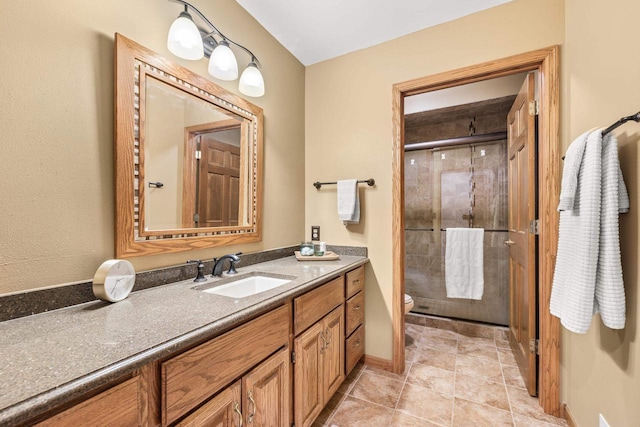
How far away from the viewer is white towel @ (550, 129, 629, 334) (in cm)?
96

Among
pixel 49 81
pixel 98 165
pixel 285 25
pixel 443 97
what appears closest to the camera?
pixel 49 81

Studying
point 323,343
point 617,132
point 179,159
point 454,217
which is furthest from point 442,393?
point 179,159

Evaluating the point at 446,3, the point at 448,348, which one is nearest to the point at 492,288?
the point at 448,348

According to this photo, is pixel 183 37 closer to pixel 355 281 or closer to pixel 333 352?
pixel 355 281

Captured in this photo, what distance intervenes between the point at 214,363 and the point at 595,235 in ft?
4.60

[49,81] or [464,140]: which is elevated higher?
[464,140]

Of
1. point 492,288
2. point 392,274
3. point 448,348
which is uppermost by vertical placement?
point 392,274

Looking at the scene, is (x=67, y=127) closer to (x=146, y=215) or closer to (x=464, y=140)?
(x=146, y=215)

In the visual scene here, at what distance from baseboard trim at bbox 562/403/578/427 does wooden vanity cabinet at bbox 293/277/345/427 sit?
1.24 meters

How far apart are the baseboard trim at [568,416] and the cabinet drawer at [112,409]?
2.03 m

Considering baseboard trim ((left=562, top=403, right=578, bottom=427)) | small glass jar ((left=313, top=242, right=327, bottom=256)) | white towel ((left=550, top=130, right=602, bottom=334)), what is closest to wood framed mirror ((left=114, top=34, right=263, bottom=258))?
small glass jar ((left=313, top=242, right=327, bottom=256))

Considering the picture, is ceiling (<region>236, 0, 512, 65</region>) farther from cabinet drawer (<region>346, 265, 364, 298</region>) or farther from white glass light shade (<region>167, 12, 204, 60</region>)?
cabinet drawer (<region>346, 265, 364, 298</region>)

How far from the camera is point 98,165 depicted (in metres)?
1.06

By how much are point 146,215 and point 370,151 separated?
1.56 m
